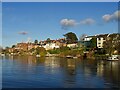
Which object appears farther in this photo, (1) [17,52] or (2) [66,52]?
(1) [17,52]

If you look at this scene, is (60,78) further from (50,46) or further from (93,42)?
(50,46)

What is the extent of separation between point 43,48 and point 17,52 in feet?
19.2

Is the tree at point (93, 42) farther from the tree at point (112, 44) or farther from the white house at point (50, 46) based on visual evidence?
the white house at point (50, 46)

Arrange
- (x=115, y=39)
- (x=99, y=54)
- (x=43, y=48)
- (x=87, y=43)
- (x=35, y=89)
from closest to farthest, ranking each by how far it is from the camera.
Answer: (x=35, y=89), (x=115, y=39), (x=99, y=54), (x=87, y=43), (x=43, y=48)

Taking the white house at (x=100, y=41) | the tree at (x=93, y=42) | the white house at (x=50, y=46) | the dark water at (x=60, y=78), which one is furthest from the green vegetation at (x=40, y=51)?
the dark water at (x=60, y=78)

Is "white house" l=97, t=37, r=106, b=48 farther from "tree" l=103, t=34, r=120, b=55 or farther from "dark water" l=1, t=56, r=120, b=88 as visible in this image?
"dark water" l=1, t=56, r=120, b=88

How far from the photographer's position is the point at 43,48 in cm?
3197

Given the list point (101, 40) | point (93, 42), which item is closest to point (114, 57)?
point (101, 40)

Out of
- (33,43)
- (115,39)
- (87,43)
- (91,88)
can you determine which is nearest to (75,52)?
(87,43)

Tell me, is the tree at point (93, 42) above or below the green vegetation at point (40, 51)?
above

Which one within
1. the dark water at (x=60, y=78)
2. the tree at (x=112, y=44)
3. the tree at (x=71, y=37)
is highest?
the tree at (x=71, y=37)

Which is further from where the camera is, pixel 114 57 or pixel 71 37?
pixel 71 37

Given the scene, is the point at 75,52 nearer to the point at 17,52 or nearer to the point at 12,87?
the point at 17,52

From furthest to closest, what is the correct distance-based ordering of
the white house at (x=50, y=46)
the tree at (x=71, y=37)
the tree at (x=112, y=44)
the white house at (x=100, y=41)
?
the white house at (x=50, y=46) → the tree at (x=71, y=37) → the white house at (x=100, y=41) → the tree at (x=112, y=44)
